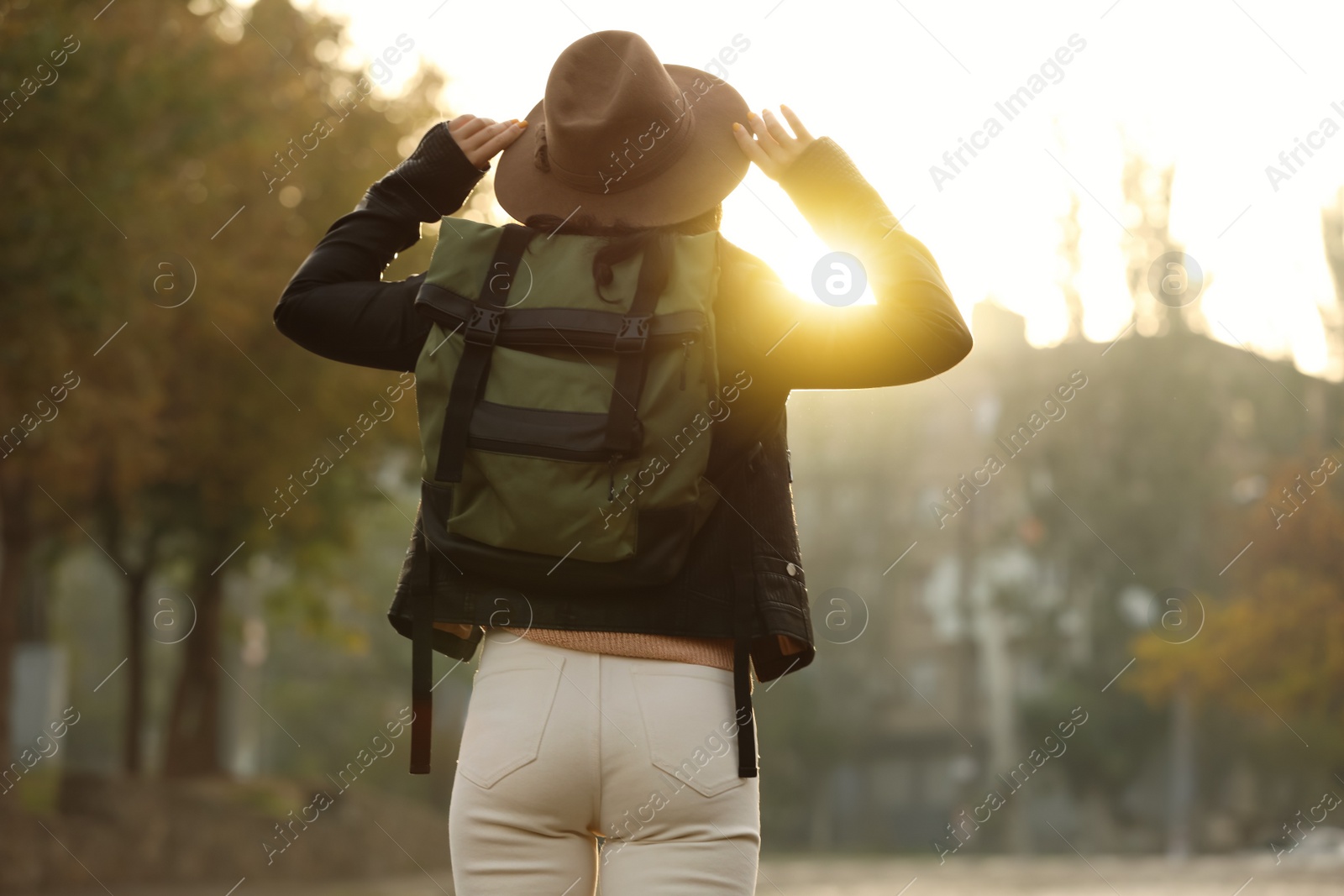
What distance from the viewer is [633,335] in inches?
86.5

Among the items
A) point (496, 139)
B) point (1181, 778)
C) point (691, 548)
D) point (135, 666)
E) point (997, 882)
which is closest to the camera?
point (691, 548)

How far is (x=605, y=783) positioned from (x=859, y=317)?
794mm

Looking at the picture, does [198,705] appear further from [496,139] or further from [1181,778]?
[1181,778]

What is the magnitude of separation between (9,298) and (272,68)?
6674mm

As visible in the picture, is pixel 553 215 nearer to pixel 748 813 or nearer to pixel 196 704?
pixel 748 813

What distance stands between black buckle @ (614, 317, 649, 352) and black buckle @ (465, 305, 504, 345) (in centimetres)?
19

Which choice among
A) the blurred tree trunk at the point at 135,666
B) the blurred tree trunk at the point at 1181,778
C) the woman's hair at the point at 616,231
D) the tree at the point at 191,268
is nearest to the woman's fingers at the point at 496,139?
the woman's hair at the point at 616,231

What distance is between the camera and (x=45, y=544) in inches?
923

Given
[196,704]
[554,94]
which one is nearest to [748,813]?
[554,94]

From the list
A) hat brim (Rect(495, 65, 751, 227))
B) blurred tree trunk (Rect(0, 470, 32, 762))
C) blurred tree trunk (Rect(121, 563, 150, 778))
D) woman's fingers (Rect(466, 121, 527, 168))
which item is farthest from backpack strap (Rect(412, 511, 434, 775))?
blurred tree trunk (Rect(121, 563, 150, 778))

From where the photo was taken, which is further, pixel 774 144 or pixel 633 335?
pixel 774 144

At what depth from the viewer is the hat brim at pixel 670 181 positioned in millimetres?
2434

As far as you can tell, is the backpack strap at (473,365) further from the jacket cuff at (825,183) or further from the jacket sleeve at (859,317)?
the jacket cuff at (825,183)

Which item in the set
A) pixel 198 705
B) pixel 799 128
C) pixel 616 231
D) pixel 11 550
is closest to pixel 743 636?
pixel 616 231
